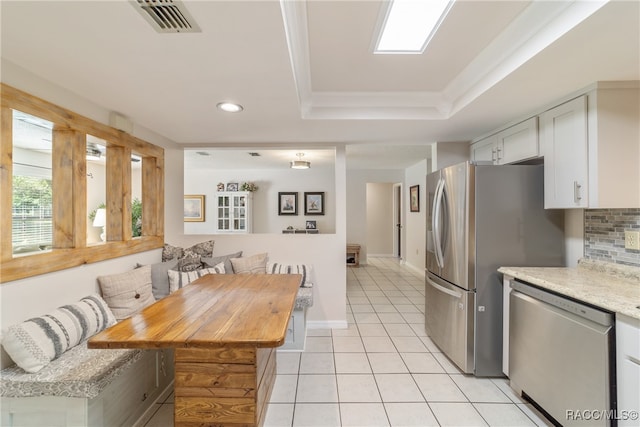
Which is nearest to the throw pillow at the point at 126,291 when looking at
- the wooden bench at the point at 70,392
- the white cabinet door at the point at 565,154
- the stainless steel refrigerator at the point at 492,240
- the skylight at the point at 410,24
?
the wooden bench at the point at 70,392

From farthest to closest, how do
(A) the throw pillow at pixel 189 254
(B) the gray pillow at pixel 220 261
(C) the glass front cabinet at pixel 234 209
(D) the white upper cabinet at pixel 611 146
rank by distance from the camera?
(C) the glass front cabinet at pixel 234 209
(B) the gray pillow at pixel 220 261
(A) the throw pillow at pixel 189 254
(D) the white upper cabinet at pixel 611 146

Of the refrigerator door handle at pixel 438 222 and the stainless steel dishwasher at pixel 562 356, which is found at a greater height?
the refrigerator door handle at pixel 438 222

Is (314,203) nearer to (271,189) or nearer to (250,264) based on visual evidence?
(271,189)

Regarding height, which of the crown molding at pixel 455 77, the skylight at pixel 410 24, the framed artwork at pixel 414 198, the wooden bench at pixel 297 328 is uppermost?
the skylight at pixel 410 24

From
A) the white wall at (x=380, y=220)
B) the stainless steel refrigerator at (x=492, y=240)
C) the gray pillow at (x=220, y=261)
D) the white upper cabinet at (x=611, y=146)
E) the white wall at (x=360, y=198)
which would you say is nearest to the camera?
the white upper cabinet at (x=611, y=146)

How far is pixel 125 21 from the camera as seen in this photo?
3.80 feet

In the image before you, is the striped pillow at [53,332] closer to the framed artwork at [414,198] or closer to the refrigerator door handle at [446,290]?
the refrigerator door handle at [446,290]

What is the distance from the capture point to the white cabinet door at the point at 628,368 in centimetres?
123

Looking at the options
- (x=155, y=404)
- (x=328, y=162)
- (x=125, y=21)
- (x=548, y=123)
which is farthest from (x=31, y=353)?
(x=328, y=162)

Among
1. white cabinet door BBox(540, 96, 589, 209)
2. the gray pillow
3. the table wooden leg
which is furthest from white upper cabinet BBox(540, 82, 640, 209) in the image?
the gray pillow

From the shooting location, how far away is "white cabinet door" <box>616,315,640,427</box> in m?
1.23

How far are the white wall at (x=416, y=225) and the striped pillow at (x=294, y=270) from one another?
313 cm

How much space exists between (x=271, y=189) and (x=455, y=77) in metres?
5.00

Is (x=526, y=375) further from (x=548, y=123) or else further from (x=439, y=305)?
(x=548, y=123)
